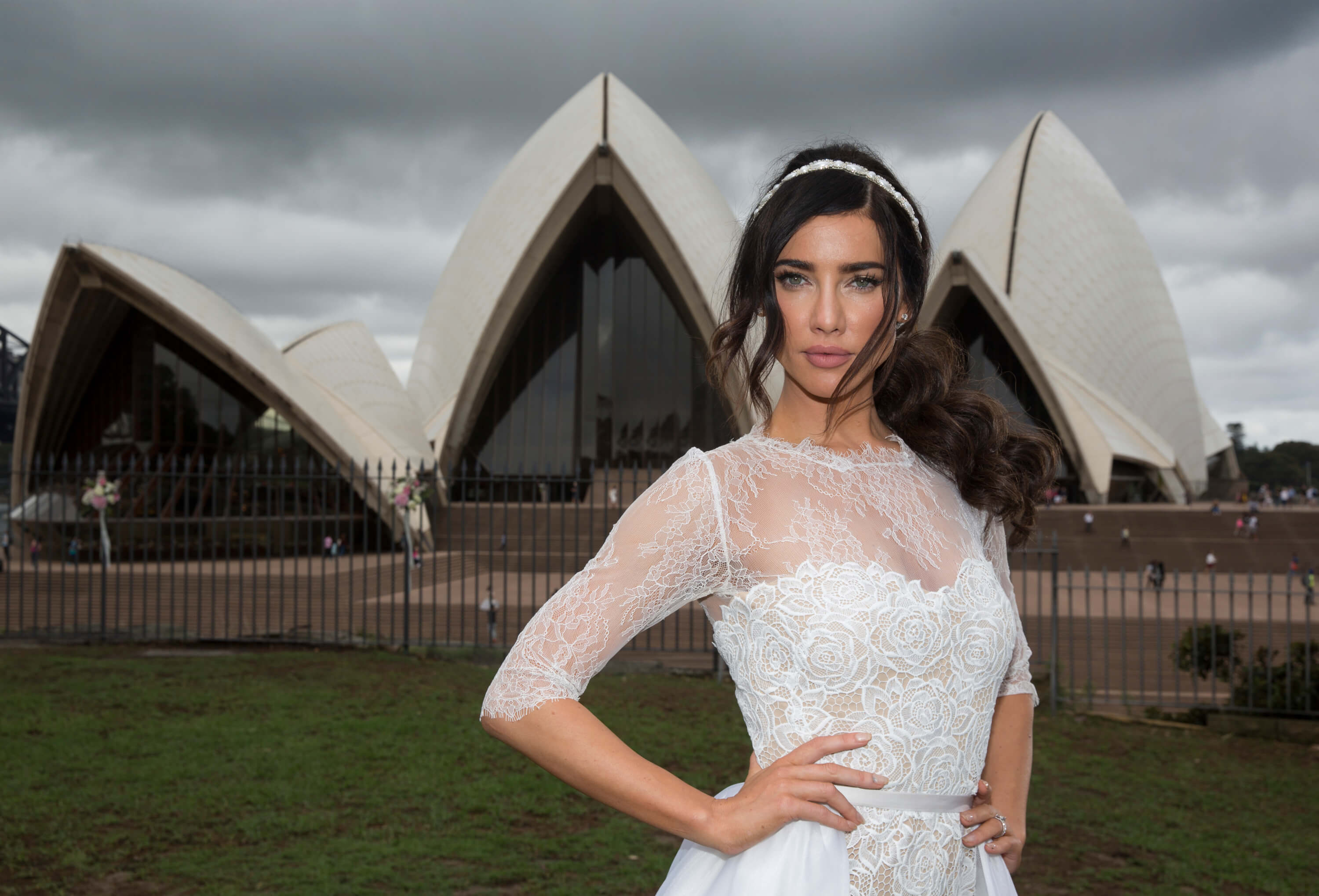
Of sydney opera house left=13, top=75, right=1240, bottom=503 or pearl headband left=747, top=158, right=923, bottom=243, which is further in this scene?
sydney opera house left=13, top=75, right=1240, bottom=503

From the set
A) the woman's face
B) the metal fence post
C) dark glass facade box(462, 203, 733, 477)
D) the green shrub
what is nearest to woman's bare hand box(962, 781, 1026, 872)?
the woman's face

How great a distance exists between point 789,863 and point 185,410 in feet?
77.0

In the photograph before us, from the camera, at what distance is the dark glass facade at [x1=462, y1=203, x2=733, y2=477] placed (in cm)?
2708

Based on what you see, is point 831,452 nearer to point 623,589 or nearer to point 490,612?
point 623,589

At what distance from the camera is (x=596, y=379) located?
27422mm

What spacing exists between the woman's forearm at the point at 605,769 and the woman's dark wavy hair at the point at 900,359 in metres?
0.50

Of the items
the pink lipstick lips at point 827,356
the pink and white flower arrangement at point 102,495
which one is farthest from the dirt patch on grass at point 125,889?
the pink and white flower arrangement at point 102,495

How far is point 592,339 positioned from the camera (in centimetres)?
2727

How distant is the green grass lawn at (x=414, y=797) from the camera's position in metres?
A: 3.72

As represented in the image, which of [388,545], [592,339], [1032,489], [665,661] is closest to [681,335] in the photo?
[592,339]

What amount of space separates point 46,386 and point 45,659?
1672 cm

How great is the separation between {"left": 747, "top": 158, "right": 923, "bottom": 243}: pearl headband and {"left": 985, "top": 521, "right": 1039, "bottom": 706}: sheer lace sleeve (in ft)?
1.46

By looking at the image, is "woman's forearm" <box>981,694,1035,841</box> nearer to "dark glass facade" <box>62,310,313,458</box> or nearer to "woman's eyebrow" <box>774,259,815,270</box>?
"woman's eyebrow" <box>774,259,815,270</box>

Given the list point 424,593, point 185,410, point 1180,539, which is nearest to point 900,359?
point 424,593
